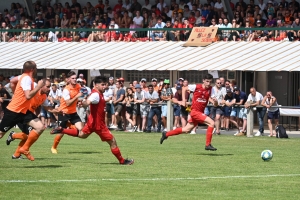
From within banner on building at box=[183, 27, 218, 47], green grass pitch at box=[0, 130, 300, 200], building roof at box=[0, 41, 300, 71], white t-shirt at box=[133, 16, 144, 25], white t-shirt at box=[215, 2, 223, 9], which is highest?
white t-shirt at box=[215, 2, 223, 9]

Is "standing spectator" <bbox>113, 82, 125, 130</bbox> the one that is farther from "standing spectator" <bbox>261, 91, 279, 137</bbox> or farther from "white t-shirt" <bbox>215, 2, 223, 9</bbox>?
"white t-shirt" <bbox>215, 2, 223, 9</bbox>

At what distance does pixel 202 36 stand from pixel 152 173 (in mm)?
19360

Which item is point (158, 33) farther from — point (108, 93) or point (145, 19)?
point (108, 93)

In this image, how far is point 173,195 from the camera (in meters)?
11.1

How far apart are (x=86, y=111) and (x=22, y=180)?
17992mm

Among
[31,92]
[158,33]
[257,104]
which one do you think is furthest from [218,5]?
[31,92]

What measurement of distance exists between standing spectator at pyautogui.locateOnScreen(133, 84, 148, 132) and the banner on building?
450 centimetres

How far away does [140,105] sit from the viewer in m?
29.3

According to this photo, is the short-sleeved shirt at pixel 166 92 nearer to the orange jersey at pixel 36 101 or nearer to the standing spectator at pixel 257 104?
the standing spectator at pixel 257 104

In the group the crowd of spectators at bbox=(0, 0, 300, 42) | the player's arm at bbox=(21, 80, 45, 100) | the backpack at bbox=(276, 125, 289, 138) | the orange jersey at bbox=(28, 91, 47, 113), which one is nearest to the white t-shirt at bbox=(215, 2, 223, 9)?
the crowd of spectators at bbox=(0, 0, 300, 42)

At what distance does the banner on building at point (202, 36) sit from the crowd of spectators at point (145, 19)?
0.35m

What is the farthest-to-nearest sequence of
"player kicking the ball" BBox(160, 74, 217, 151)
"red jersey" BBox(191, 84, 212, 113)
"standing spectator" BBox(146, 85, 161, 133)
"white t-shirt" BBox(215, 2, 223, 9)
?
"white t-shirt" BBox(215, 2, 223, 9), "standing spectator" BBox(146, 85, 161, 133), "red jersey" BBox(191, 84, 212, 113), "player kicking the ball" BBox(160, 74, 217, 151)

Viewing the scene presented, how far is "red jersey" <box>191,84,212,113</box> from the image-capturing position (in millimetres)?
18922

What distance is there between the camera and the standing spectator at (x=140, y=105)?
29.2m
